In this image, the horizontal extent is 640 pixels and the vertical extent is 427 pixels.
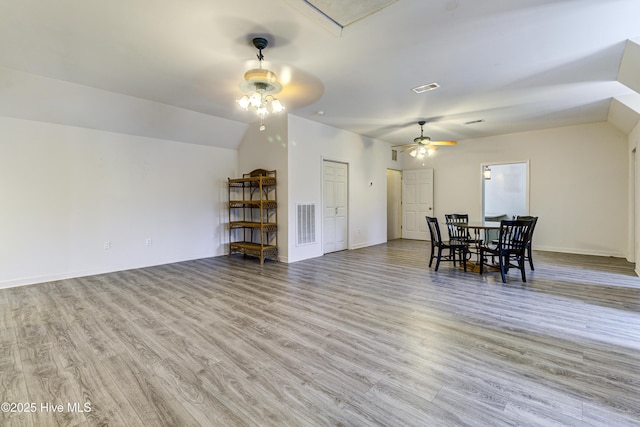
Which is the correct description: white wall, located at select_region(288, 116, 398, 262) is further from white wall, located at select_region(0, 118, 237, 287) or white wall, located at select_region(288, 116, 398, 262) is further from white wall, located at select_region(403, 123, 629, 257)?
white wall, located at select_region(403, 123, 629, 257)

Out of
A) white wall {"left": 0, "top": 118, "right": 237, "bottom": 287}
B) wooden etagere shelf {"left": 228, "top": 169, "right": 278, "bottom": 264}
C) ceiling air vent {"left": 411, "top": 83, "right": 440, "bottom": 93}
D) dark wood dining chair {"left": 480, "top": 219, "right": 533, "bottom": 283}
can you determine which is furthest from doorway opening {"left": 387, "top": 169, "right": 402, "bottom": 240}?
white wall {"left": 0, "top": 118, "right": 237, "bottom": 287}

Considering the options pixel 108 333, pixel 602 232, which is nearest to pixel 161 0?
pixel 108 333

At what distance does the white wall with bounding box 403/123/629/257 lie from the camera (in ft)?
19.6

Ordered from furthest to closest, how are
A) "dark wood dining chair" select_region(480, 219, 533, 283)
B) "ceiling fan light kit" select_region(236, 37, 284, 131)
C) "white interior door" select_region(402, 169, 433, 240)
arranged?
"white interior door" select_region(402, 169, 433, 240), "dark wood dining chair" select_region(480, 219, 533, 283), "ceiling fan light kit" select_region(236, 37, 284, 131)

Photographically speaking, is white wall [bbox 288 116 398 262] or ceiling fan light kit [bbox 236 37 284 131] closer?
ceiling fan light kit [bbox 236 37 284 131]

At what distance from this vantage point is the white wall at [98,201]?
4.31 meters

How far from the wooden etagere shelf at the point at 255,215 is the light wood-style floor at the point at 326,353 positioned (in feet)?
5.42

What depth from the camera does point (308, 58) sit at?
331 centimetres

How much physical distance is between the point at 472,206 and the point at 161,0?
7.83 metres

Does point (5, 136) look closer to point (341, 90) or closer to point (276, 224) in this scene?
point (276, 224)

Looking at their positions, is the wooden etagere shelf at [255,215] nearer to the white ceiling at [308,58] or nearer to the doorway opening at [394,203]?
the white ceiling at [308,58]

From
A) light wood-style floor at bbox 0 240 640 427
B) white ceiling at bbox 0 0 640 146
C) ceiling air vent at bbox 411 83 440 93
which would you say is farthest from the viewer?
ceiling air vent at bbox 411 83 440 93

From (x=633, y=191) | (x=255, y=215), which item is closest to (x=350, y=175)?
(x=255, y=215)

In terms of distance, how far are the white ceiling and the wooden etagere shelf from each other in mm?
1457
